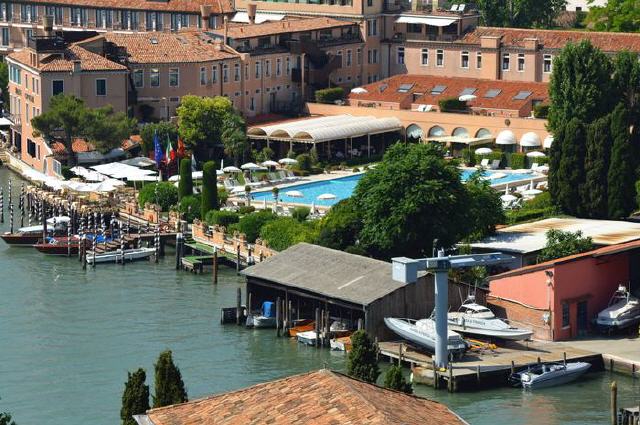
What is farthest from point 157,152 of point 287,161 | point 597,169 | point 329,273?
point 329,273

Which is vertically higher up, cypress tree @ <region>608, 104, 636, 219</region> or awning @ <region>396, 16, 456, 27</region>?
awning @ <region>396, 16, 456, 27</region>

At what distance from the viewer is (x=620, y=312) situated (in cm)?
6262

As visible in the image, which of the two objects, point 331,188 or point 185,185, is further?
point 331,188

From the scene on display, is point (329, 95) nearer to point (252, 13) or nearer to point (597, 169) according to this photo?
point (252, 13)

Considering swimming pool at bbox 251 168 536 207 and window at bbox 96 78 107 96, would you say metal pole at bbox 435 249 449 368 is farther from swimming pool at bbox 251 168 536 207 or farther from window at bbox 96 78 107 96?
window at bbox 96 78 107 96

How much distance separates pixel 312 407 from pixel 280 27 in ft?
214

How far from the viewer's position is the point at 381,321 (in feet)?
202

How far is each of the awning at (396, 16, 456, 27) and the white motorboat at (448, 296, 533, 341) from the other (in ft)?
153

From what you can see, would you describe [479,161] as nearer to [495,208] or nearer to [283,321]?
[495,208]

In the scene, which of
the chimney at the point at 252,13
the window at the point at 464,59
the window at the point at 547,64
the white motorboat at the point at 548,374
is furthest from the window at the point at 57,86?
the white motorboat at the point at 548,374

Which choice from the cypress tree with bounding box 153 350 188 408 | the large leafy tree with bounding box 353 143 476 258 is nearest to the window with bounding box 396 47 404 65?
the large leafy tree with bounding box 353 143 476 258

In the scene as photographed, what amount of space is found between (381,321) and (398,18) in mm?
49375

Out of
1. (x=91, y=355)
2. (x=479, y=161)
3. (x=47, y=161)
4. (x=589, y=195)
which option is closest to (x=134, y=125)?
(x=47, y=161)

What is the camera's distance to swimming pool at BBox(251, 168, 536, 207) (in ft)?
278
